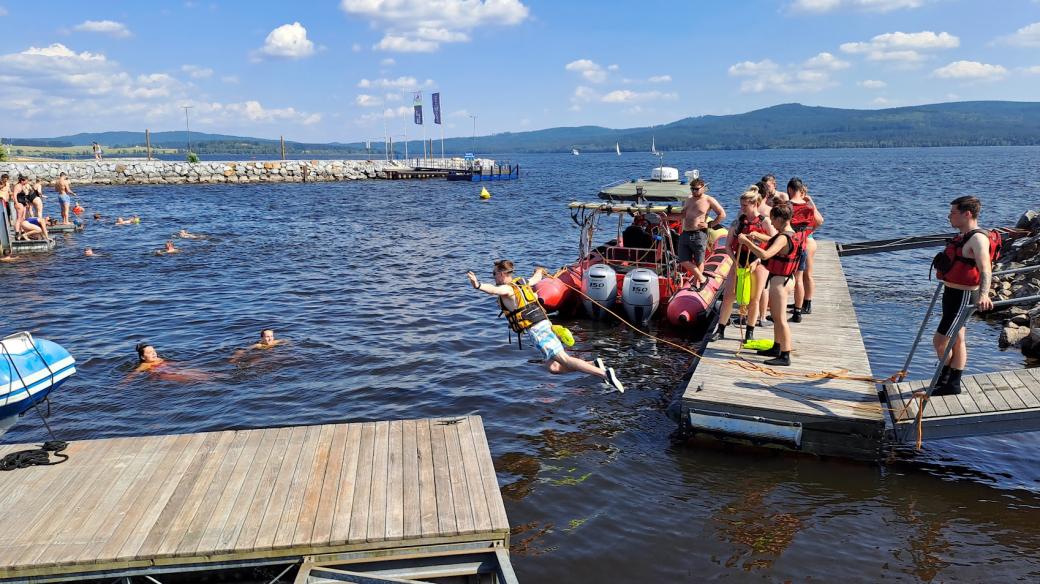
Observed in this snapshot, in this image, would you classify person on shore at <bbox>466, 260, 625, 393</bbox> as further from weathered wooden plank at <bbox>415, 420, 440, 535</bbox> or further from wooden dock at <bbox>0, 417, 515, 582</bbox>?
wooden dock at <bbox>0, 417, 515, 582</bbox>

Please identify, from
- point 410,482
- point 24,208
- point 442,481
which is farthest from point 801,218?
point 24,208

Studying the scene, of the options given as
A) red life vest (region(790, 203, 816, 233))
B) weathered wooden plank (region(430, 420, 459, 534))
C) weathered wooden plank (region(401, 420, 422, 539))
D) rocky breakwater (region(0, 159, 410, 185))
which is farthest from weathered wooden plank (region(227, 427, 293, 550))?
rocky breakwater (region(0, 159, 410, 185))

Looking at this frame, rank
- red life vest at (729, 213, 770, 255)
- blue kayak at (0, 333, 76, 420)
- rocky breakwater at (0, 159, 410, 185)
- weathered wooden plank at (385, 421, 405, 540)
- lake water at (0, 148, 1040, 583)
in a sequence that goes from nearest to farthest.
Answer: weathered wooden plank at (385, 421, 405, 540)
lake water at (0, 148, 1040, 583)
blue kayak at (0, 333, 76, 420)
red life vest at (729, 213, 770, 255)
rocky breakwater at (0, 159, 410, 185)

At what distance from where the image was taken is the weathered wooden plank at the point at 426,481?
506cm

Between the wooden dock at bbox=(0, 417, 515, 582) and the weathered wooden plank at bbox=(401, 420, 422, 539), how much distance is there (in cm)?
1

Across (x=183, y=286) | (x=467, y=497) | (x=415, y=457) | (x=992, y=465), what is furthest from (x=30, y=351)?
(x=183, y=286)

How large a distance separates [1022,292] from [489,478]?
48.0ft

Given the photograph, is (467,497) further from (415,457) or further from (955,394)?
(955,394)

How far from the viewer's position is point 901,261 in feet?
69.8

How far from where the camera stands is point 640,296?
13133 mm

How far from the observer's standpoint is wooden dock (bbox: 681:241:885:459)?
725 centimetres

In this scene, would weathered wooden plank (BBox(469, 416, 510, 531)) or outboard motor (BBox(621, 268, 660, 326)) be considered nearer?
weathered wooden plank (BBox(469, 416, 510, 531))

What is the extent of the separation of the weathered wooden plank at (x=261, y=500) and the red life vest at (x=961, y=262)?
6.56 meters

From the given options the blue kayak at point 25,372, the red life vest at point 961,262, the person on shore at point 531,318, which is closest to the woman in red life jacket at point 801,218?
the red life vest at point 961,262
